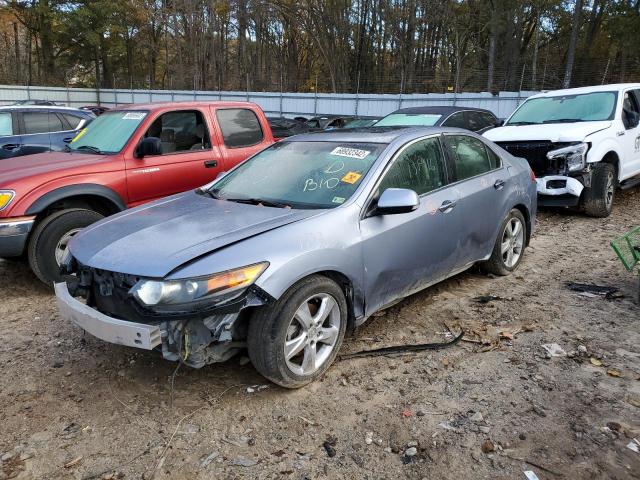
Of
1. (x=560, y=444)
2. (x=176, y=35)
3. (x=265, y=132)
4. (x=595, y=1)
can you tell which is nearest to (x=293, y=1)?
(x=176, y=35)

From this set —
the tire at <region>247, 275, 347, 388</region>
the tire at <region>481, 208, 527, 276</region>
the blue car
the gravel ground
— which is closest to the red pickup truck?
the gravel ground

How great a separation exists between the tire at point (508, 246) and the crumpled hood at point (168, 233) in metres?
2.43

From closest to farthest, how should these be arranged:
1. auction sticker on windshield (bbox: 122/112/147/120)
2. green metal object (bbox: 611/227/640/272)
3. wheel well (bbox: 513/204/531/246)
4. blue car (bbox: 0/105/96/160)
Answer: green metal object (bbox: 611/227/640/272) → wheel well (bbox: 513/204/531/246) → auction sticker on windshield (bbox: 122/112/147/120) → blue car (bbox: 0/105/96/160)

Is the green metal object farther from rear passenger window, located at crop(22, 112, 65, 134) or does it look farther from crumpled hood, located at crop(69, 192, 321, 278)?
rear passenger window, located at crop(22, 112, 65, 134)

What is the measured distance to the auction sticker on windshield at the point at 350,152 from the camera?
3963 millimetres

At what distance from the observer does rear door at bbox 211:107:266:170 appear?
6.30 meters

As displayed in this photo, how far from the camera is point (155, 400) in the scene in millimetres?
3199

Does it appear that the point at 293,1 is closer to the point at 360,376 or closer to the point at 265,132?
the point at 265,132

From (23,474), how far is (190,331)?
1.05 meters

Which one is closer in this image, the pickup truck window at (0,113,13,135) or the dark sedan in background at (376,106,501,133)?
the dark sedan in background at (376,106,501,133)

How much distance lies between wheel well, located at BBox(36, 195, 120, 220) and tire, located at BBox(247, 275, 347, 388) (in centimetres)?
300

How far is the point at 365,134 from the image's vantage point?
4.30 meters

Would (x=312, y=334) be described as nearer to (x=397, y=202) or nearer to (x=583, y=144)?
(x=397, y=202)

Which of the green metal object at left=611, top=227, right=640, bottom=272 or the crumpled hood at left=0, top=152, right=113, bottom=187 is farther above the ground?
the crumpled hood at left=0, top=152, right=113, bottom=187
